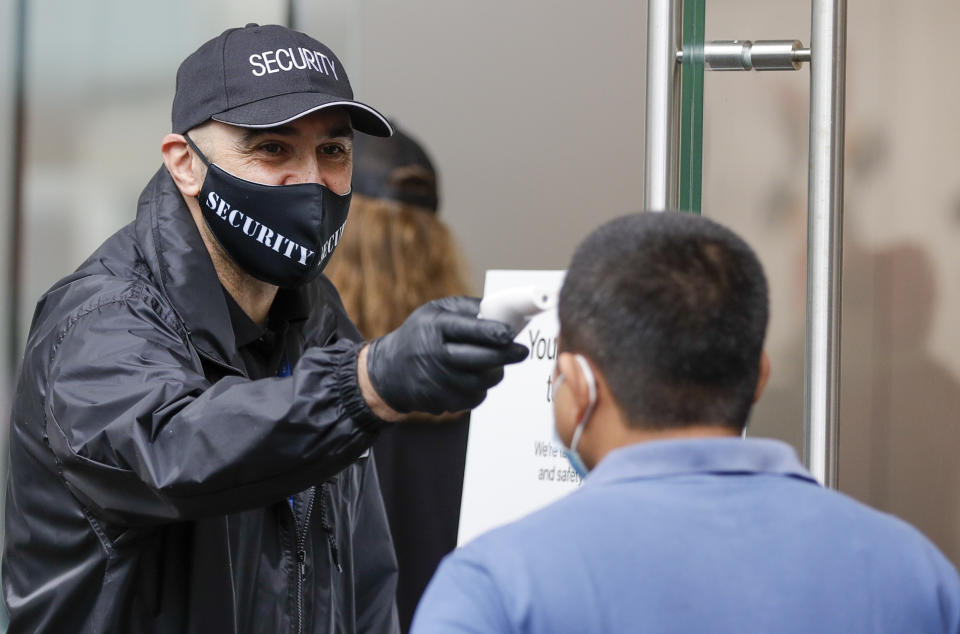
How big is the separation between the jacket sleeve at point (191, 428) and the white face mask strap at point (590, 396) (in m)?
0.31

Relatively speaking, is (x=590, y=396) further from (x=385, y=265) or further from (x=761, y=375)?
(x=385, y=265)

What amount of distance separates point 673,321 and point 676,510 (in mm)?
151

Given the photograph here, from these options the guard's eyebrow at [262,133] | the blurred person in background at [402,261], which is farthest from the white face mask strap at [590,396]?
the blurred person in background at [402,261]

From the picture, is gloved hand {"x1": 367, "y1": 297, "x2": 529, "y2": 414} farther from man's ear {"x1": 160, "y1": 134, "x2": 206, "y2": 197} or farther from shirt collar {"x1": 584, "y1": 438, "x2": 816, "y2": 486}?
man's ear {"x1": 160, "y1": 134, "x2": 206, "y2": 197}

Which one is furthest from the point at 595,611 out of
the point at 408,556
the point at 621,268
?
the point at 408,556

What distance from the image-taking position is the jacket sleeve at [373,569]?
1.95 metres

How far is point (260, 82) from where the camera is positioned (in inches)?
65.8

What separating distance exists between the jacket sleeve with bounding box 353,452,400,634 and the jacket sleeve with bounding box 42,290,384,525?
1.84 feet

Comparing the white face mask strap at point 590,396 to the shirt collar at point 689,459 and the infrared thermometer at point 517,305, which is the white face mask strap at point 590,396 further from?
the infrared thermometer at point 517,305

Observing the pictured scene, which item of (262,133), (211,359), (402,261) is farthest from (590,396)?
(402,261)

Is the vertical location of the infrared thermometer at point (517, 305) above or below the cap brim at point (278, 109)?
below

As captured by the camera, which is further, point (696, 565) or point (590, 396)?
point (590, 396)

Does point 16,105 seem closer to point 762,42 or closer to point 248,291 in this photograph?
point 248,291

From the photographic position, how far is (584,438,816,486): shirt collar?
936 mm
